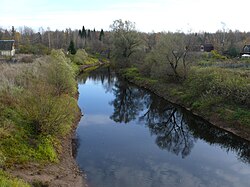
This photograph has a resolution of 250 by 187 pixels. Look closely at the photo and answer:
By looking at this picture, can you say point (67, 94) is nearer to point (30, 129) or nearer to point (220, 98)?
point (30, 129)

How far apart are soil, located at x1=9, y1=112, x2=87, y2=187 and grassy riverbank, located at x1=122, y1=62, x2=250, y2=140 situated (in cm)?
1426

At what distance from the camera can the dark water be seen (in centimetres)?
1562

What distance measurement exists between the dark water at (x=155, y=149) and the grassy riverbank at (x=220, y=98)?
1.07 meters

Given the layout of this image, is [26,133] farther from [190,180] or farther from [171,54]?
[171,54]

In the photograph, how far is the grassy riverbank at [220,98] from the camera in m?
24.0

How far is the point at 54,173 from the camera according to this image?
555 inches

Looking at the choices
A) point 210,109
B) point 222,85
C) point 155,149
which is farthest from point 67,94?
point 222,85

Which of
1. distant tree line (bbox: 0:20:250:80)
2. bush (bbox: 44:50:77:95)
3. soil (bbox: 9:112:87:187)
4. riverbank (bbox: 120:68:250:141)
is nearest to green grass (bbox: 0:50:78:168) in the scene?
soil (bbox: 9:112:87:187)

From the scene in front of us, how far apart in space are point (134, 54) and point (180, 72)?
23991 mm

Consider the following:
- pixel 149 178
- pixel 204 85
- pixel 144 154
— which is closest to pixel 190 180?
pixel 149 178

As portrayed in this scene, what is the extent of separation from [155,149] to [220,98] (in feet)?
36.0

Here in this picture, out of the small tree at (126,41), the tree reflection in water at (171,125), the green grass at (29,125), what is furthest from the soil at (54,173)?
the small tree at (126,41)

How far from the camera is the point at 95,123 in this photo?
25.6 m

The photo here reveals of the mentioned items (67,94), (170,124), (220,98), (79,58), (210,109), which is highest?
(220,98)
